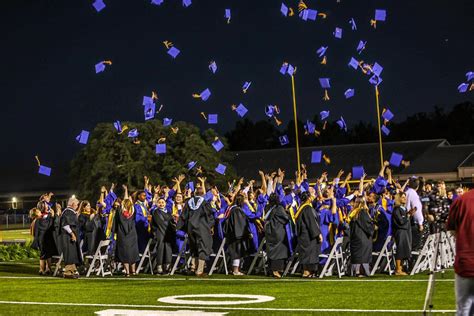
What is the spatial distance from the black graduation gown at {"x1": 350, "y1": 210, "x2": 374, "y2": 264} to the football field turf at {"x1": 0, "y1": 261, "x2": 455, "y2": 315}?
0.62 meters

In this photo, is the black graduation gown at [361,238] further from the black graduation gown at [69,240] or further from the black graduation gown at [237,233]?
the black graduation gown at [69,240]

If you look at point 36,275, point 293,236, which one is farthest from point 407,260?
point 36,275

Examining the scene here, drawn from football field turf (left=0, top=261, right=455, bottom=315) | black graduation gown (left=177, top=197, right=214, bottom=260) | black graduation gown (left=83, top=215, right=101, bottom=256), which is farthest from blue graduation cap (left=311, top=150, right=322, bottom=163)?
football field turf (left=0, top=261, right=455, bottom=315)

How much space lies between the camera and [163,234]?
1959 centimetres

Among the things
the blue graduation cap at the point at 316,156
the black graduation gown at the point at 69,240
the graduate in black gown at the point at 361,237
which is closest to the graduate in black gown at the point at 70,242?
the black graduation gown at the point at 69,240

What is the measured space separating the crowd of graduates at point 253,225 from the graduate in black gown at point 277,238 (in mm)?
20

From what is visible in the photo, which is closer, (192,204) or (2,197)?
(192,204)

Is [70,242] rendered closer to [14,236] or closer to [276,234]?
[276,234]

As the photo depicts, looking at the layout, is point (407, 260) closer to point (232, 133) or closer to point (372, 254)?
point (372, 254)

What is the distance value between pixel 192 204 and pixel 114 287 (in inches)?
127

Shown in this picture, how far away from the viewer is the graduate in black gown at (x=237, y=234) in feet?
62.0

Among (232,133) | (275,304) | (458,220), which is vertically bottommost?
(275,304)

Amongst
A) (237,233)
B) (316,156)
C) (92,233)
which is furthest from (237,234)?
(316,156)

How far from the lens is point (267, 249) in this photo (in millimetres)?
17922
